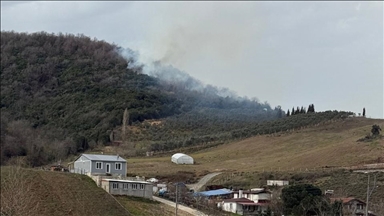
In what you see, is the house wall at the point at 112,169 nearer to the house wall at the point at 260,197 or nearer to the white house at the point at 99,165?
the white house at the point at 99,165

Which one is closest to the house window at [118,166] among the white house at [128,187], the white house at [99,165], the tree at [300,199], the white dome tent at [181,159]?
the white house at [99,165]

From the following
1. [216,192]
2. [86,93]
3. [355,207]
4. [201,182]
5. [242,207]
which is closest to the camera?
[355,207]

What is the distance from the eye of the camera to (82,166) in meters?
60.8

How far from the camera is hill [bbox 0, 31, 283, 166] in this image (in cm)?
11450

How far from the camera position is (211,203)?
56.4 m

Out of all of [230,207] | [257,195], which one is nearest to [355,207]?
[257,195]

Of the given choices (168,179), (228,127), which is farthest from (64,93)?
(168,179)

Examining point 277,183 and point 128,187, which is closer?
point 128,187

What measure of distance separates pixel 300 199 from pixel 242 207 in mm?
6187

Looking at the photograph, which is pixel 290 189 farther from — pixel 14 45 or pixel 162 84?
pixel 14 45

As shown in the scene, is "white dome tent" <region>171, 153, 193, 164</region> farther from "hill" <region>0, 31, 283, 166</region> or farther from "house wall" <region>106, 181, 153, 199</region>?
"house wall" <region>106, 181, 153, 199</region>

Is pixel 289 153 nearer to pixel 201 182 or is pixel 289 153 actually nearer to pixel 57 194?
pixel 201 182

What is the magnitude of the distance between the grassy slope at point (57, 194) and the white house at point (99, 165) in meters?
6.51

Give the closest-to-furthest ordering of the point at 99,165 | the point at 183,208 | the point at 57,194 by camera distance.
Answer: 1. the point at 57,194
2. the point at 183,208
3. the point at 99,165
